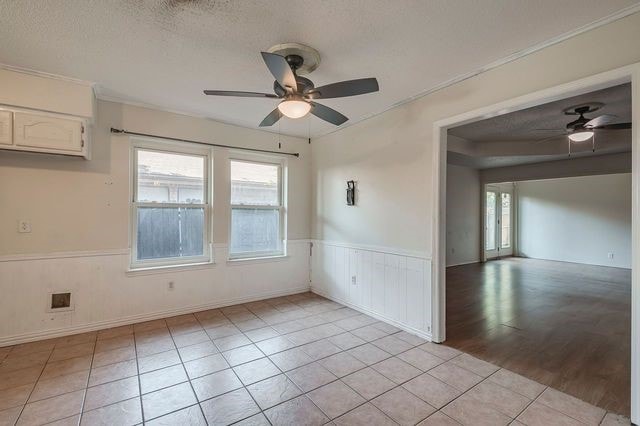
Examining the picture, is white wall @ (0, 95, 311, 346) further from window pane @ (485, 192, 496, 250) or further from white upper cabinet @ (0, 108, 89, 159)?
window pane @ (485, 192, 496, 250)

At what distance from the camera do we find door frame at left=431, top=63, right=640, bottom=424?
1883mm

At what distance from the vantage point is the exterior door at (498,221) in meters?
8.77

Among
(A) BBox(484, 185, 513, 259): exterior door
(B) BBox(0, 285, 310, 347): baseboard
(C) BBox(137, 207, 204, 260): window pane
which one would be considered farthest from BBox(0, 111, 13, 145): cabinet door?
(A) BBox(484, 185, 513, 259): exterior door

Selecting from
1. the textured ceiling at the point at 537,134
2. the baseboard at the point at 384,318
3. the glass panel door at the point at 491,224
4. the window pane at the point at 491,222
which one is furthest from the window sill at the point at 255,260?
the window pane at the point at 491,222

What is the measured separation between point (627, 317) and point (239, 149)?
5.86 meters

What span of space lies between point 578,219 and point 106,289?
1103cm

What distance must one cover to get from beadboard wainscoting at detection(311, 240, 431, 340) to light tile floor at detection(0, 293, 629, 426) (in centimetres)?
26

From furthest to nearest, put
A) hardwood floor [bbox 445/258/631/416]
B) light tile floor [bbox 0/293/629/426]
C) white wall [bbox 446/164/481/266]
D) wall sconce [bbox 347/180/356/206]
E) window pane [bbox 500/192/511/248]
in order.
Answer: window pane [bbox 500/192/511/248] < white wall [bbox 446/164/481/266] < wall sconce [bbox 347/180/356/206] < hardwood floor [bbox 445/258/631/416] < light tile floor [bbox 0/293/629/426]

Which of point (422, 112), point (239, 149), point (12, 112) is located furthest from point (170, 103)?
point (422, 112)

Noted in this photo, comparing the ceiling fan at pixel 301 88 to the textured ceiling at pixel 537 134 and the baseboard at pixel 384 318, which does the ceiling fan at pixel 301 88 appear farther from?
the textured ceiling at pixel 537 134

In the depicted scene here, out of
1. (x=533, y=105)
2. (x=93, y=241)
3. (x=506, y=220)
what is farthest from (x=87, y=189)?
(x=506, y=220)

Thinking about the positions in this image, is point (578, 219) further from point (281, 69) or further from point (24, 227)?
point (24, 227)

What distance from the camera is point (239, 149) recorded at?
4.36 meters

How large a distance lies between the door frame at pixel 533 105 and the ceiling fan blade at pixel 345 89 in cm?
121
